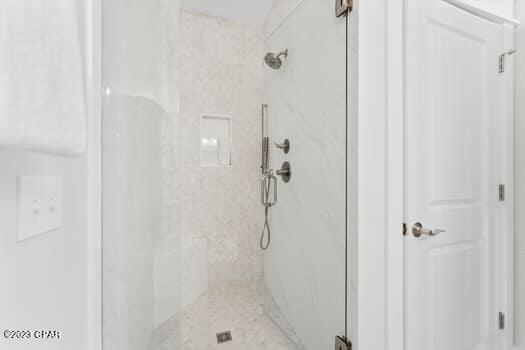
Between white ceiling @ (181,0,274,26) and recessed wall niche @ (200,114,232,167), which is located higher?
white ceiling @ (181,0,274,26)

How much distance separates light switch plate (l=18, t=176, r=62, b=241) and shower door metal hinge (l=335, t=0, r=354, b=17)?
46.5 inches

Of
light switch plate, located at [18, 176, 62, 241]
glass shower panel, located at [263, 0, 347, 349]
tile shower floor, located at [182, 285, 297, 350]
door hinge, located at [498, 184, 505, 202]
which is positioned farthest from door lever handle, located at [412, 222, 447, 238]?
light switch plate, located at [18, 176, 62, 241]

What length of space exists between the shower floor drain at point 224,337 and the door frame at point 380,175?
0.83 m

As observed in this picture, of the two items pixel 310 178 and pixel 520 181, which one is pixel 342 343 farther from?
pixel 520 181

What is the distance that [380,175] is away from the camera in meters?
1.11

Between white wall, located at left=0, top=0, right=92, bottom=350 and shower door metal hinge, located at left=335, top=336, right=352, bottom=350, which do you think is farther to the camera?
shower door metal hinge, located at left=335, top=336, right=352, bottom=350

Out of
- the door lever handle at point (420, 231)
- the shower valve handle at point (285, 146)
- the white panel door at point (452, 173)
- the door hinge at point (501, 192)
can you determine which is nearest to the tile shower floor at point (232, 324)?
the white panel door at point (452, 173)

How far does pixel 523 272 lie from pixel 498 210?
1.34 feet

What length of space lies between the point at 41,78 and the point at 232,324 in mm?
1729

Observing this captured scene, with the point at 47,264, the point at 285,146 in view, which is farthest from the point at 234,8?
the point at 47,264

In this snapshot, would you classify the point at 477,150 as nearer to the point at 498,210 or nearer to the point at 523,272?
the point at 498,210

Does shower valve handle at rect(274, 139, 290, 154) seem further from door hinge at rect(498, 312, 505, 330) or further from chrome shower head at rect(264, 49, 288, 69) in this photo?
door hinge at rect(498, 312, 505, 330)

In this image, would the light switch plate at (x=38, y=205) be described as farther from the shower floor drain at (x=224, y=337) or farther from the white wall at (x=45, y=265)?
the shower floor drain at (x=224, y=337)

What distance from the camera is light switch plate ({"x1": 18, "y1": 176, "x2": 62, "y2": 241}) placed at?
1.52 feet
